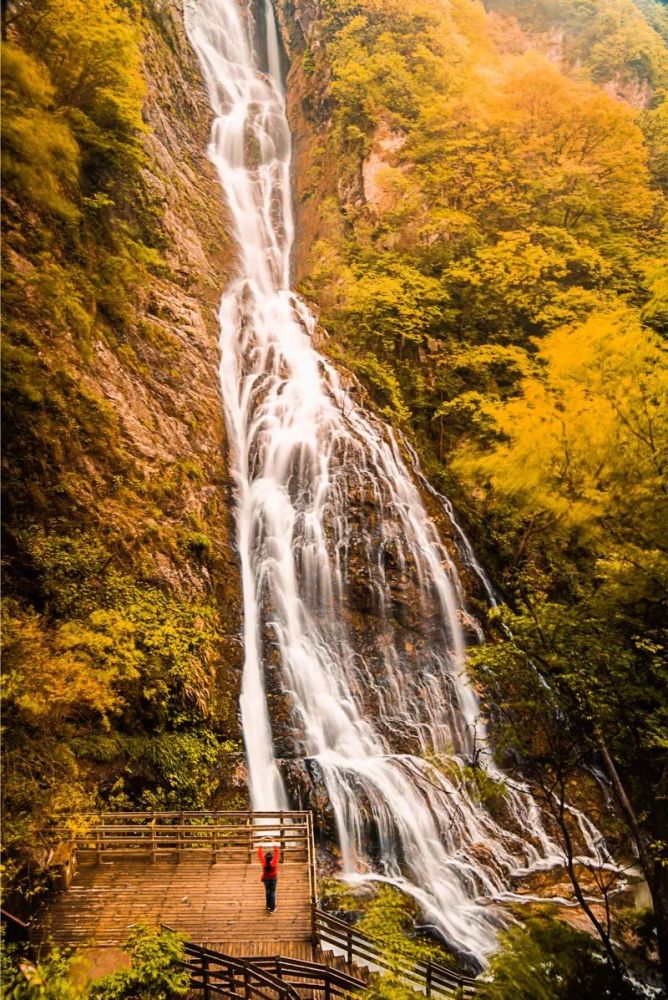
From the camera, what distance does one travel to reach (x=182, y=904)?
310 inches

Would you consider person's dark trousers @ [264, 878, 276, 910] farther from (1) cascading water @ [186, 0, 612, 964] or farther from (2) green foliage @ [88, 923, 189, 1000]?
(1) cascading water @ [186, 0, 612, 964]

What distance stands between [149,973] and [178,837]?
108 inches

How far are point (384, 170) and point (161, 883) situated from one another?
83.9ft

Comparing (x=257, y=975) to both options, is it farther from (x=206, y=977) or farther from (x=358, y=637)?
(x=358, y=637)

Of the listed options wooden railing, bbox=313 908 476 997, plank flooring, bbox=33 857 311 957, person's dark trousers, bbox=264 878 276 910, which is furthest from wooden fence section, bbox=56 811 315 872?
wooden railing, bbox=313 908 476 997

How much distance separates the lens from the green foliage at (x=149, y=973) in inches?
235

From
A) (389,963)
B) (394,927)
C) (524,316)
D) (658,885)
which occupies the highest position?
(524,316)

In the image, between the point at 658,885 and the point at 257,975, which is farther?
the point at 257,975

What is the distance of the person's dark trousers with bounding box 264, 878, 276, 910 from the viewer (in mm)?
7668

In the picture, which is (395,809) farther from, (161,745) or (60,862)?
(60,862)

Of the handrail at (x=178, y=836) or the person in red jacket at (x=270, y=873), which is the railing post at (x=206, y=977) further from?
the handrail at (x=178, y=836)

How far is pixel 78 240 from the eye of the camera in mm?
12484

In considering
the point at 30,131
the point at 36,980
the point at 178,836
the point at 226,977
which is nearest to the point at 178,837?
the point at 178,836

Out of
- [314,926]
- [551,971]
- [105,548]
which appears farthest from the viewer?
[105,548]
